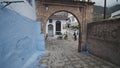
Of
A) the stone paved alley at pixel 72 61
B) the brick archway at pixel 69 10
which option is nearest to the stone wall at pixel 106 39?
the stone paved alley at pixel 72 61

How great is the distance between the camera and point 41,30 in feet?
29.4

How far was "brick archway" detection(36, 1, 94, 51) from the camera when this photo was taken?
8875mm

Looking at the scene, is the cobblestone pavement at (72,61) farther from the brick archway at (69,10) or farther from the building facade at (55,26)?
the building facade at (55,26)

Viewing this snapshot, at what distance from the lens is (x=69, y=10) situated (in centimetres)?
927

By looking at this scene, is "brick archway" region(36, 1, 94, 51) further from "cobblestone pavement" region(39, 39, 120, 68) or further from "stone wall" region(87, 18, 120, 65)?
"cobblestone pavement" region(39, 39, 120, 68)

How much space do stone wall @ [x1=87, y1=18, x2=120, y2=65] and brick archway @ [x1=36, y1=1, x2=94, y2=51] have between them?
2.34ft

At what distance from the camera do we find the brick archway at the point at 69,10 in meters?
8.88

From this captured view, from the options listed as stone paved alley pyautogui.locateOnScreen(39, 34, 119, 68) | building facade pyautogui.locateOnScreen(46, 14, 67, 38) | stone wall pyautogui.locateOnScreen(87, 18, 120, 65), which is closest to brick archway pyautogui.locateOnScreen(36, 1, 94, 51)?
stone wall pyautogui.locateOnScreen(87, 18, 120, 65)

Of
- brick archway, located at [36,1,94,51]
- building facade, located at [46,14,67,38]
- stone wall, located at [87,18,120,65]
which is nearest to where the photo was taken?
stone wall, located at [87,18,120,65]

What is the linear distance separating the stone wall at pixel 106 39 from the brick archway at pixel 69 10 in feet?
2.34

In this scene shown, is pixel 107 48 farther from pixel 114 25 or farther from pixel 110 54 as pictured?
pixel 114 25

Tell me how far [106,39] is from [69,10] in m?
3.68

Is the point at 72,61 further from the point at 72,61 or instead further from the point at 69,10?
the point at 69,10

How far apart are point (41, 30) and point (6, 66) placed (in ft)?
18.2
